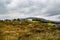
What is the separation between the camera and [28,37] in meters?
30.0

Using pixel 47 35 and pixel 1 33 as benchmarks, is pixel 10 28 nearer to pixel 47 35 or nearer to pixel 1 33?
pixel 1 33

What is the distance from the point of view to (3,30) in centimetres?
3978

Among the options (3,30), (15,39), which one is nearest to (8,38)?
(15,39)

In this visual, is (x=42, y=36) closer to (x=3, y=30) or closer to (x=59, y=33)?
(x=59, y=33)

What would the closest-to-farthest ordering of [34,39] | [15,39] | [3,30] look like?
[34,39]
[15,39]
[3,30]

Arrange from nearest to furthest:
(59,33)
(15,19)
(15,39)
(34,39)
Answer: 1. (34,39)
2. (59,33)
3. (15,39)
4. (15,19)

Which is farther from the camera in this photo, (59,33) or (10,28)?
(10,28)

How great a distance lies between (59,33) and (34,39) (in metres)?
5.37

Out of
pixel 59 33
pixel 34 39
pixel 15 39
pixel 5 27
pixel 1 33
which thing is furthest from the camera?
pixel 5 27

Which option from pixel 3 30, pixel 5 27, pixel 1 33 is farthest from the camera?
pixel 5 27

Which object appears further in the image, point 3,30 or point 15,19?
point 15,19

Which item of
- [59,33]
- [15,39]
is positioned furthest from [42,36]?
[15,39]

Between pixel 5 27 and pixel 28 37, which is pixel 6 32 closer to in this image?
pixel 5 27

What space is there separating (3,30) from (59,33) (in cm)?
1508
